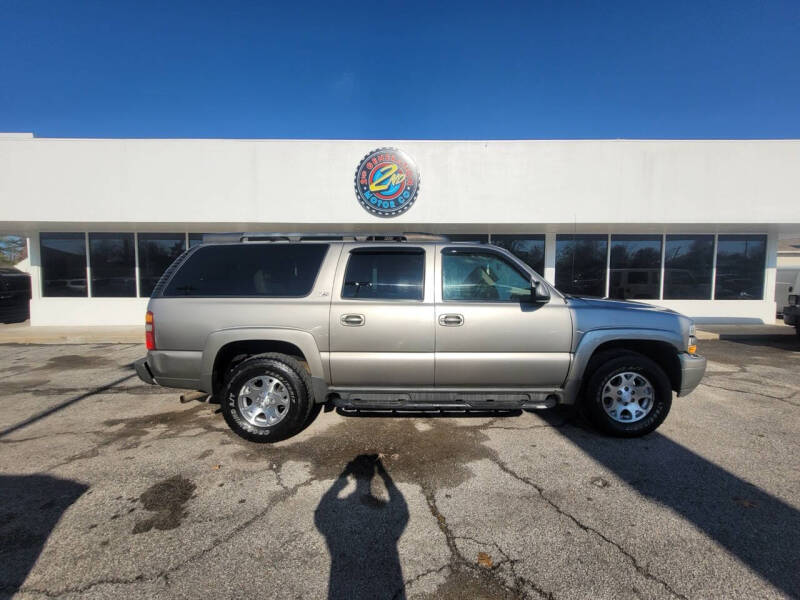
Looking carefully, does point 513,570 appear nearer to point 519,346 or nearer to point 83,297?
point 519,346

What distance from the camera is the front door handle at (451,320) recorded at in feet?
11.9

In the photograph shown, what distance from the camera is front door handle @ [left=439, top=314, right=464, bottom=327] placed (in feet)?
11.9

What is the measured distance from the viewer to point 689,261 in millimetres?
11531

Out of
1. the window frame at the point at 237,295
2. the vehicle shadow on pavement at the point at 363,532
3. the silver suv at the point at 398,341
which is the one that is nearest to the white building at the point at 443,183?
the window frame at the point at 237,295

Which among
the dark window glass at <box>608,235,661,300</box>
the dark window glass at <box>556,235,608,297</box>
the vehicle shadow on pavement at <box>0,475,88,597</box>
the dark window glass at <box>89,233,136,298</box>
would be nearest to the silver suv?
the vehicle shadow on pavement at <box>0,475,88,597</box>

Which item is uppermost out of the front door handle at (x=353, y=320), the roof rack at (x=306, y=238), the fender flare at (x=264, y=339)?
the roof rack at (x=306, y=238)

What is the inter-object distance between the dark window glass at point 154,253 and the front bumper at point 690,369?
494 inches

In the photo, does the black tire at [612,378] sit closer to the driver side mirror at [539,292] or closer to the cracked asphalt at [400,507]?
the cracked asphalt at [400,507]

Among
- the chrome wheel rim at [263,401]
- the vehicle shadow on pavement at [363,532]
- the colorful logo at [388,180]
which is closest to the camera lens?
the vehicle shadow on pavement at [363,532]

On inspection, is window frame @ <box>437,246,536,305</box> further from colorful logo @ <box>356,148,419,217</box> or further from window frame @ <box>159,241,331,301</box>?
colorful logo @ <box>356,148,419,217</box>

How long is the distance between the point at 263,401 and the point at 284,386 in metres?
0.27

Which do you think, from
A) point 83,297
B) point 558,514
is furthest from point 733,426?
point 83,297

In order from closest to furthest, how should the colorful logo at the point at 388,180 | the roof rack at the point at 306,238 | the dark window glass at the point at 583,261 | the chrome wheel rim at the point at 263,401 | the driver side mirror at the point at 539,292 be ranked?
the driver side mirror at the point at 539,292
the chrome wheel rim at the point at 263,401
the roof rack at the point at 306,238
the colorful logo at the point at 388,180
the dark window glass at the point at 583,261

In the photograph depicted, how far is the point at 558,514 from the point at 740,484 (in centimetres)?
168
